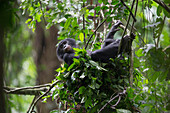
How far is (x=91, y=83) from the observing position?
2648 mm

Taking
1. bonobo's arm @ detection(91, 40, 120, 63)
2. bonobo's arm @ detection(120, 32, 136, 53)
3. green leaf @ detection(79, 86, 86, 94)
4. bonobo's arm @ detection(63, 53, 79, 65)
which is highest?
bonobo's arm @ detection(120, 32, 136, 53)

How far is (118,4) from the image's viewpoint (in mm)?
2910

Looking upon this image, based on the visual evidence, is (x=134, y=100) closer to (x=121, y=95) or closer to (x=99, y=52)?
(x=121, y=95)

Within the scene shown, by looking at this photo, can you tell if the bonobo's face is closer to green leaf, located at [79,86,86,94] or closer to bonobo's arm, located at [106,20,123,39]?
bonobo's arm, located at [106,20,123,39]

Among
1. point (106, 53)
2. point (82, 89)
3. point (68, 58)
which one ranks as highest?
point (106, 53)

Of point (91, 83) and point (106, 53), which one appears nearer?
point (91, 83)

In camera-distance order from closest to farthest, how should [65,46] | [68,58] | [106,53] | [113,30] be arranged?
1. [106,53]
2. [113,30]
3. [68,58]
4. [65,46]

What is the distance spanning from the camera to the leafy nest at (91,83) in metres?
2.64

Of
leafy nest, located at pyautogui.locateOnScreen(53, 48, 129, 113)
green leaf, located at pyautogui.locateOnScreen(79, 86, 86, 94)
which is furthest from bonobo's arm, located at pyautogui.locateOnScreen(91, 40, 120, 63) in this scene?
green leaf, located at pyautogui.locateOnScreen(79, 86, 86, 94)

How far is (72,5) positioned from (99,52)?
112 centimetres

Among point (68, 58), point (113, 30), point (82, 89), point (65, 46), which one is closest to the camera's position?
point (82, 89)

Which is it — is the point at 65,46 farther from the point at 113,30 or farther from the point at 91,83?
the point at 91,83

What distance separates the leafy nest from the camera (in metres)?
2.64

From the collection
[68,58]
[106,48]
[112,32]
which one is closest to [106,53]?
[106,48]
